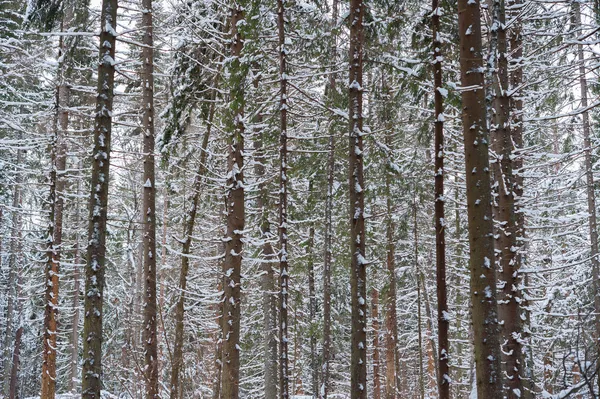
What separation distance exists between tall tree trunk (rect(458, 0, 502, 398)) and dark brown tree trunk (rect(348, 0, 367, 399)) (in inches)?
75.9

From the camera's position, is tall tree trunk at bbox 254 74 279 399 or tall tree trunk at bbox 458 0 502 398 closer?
tall tree trunk at bbox 458 0 502 398

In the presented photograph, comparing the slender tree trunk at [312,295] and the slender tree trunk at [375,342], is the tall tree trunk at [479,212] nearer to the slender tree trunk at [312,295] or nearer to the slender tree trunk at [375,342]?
the slender tree trunk at [312,295]

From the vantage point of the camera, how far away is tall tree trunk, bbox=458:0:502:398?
649cm

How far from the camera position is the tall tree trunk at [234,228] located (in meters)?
9.68

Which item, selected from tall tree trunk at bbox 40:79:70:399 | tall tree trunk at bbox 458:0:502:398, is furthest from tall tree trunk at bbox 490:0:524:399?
tall tree trunk at bbox 40:79:70:399

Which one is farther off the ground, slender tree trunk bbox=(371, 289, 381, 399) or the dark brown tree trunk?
the dark brown tree trunk

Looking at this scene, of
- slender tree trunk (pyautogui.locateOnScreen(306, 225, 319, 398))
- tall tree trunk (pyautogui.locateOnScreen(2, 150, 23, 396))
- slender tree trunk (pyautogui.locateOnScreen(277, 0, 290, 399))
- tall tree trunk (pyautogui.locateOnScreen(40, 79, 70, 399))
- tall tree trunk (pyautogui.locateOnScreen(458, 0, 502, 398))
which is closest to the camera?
tall tree trunk (pyautogui.locateOnScreen(458, 0, 502, 398))

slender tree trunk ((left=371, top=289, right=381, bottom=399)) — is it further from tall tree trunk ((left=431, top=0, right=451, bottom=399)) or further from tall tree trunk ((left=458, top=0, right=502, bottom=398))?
tall tree trunk ((left=458, top=0, right=502, bottom=398))

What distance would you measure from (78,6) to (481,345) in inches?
363

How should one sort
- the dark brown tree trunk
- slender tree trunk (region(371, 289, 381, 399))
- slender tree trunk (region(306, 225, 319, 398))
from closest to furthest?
the dark brown tree trunk
slender tree trunk (region(306, 225, 319, 398))
slender tree trunk (region(371, 289, 381, 399))

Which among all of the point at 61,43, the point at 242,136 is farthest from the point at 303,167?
the point at 61,43

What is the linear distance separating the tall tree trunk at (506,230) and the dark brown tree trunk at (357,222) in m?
2.95

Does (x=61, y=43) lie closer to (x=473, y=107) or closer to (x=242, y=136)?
(x=242, y=136)

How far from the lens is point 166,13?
1509cm
